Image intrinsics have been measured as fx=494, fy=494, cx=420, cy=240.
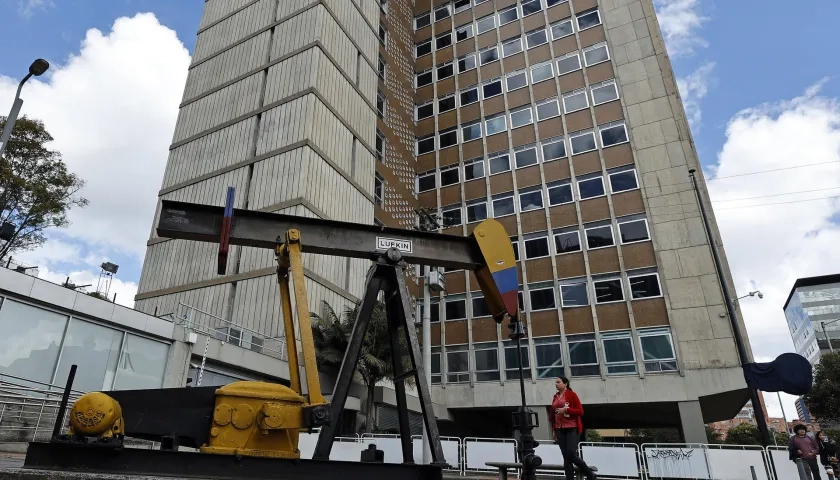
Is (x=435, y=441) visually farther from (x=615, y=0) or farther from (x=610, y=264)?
(x=615, y=0)

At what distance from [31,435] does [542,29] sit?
3892cm

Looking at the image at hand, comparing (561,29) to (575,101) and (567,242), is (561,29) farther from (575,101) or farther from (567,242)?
(567,242)

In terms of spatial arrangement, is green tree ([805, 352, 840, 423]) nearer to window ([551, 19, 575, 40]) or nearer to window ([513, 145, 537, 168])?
window ([513, 145, 537, 168])

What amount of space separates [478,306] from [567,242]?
7.18 metres

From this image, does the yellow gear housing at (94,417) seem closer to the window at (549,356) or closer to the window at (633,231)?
the window at (549,356)

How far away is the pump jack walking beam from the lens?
23.4 feet

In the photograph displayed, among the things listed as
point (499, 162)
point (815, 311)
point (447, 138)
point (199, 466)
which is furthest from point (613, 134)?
point (815, 311)

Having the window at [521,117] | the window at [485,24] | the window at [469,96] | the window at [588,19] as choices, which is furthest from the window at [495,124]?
the window at [485,24]

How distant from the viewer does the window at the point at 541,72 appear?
3659 centimetres

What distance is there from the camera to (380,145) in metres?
35.5

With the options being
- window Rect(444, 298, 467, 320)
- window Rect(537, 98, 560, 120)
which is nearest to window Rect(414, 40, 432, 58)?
window Rect(537, 98, 560, 120)

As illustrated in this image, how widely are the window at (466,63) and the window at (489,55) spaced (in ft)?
2.44

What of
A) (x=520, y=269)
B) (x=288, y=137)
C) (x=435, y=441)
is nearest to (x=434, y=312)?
(x=520, y=269)

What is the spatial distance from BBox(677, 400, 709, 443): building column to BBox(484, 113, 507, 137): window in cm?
2197
